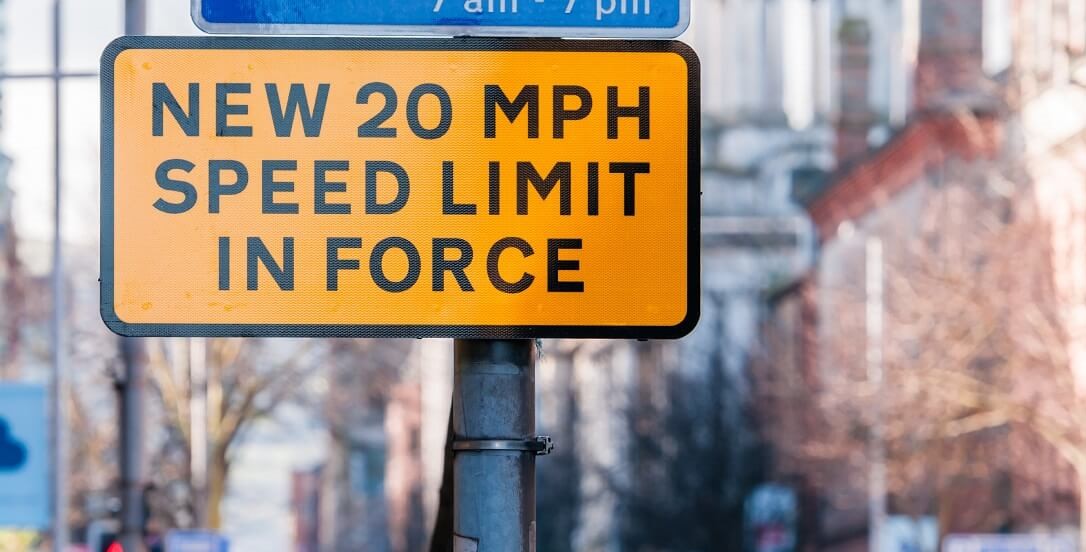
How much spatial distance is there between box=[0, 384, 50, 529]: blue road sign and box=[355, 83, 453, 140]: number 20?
39.9 ft

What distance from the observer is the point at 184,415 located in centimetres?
4466

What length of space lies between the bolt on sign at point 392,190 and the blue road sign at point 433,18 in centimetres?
7

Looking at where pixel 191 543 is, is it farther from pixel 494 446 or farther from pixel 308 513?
pixel 308 513

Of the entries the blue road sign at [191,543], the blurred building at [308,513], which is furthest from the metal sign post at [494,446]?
the blurred building at [308,513]

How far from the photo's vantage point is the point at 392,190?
5.55 metres

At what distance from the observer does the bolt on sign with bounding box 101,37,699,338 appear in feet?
18.2

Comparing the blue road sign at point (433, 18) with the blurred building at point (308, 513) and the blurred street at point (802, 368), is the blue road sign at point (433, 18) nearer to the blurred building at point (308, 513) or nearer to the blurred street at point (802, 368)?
the blurred street at point (802, 368)

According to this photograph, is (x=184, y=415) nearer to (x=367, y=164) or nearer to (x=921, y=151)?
(x=921, y=151)

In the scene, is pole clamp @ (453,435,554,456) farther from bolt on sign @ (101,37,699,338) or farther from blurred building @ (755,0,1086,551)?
blurred building @ (755,0,1086,551)

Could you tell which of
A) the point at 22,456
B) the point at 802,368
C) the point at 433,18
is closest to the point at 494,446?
the point at 433,18

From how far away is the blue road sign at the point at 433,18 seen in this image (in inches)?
223

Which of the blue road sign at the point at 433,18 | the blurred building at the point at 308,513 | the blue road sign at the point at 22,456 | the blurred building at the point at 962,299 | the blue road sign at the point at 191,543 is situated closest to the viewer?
the blue road sign at the point at 433,18

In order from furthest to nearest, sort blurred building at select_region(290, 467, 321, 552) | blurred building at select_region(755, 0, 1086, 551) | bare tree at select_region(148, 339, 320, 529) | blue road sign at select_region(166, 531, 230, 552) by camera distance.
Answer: blurred building at select_region(290, 467, 321, 552)
bare tree at select_region(148, 339, 320, 529)
blurred building at select_region(755, 0, 1086, 551)
blue road sign at select_region(166, 531, 230, 552)

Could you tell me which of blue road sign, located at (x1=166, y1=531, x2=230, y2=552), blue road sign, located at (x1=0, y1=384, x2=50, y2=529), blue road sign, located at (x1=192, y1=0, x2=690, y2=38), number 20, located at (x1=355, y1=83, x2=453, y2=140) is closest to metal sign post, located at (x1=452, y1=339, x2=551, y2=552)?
number 20, located at (x1=355, y1=83, x2=453, y2=140)
